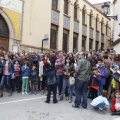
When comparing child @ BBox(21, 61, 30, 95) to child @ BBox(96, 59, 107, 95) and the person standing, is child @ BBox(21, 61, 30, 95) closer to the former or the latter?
the person standing

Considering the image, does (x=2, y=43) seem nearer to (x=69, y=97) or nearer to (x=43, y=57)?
(x=43, y=57)

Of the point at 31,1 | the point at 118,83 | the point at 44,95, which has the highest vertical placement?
the point at 31,1

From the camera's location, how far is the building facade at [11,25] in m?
15.1

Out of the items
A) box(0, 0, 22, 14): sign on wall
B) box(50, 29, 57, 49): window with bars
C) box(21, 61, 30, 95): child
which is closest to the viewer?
box(21, 61, 30, 95): child

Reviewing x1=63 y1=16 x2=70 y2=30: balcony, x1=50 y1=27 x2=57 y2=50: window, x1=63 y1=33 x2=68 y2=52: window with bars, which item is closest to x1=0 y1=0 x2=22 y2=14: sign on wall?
x1=50 y1=27 x2=57 y2=50: window

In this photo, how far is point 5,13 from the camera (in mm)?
14992

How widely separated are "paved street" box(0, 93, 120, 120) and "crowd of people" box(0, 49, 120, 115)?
0.33 meters

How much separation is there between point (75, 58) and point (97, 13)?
20.8 metres

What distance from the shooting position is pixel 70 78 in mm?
8633

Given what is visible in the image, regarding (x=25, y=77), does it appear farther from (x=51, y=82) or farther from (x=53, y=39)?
(x=53, y=39)

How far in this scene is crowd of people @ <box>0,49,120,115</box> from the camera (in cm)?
772

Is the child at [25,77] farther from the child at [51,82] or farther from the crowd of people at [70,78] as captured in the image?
the child at [51,82]

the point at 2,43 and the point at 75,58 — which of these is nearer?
the point at 75,58

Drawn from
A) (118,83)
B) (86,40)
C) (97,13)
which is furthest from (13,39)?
(97,13)
